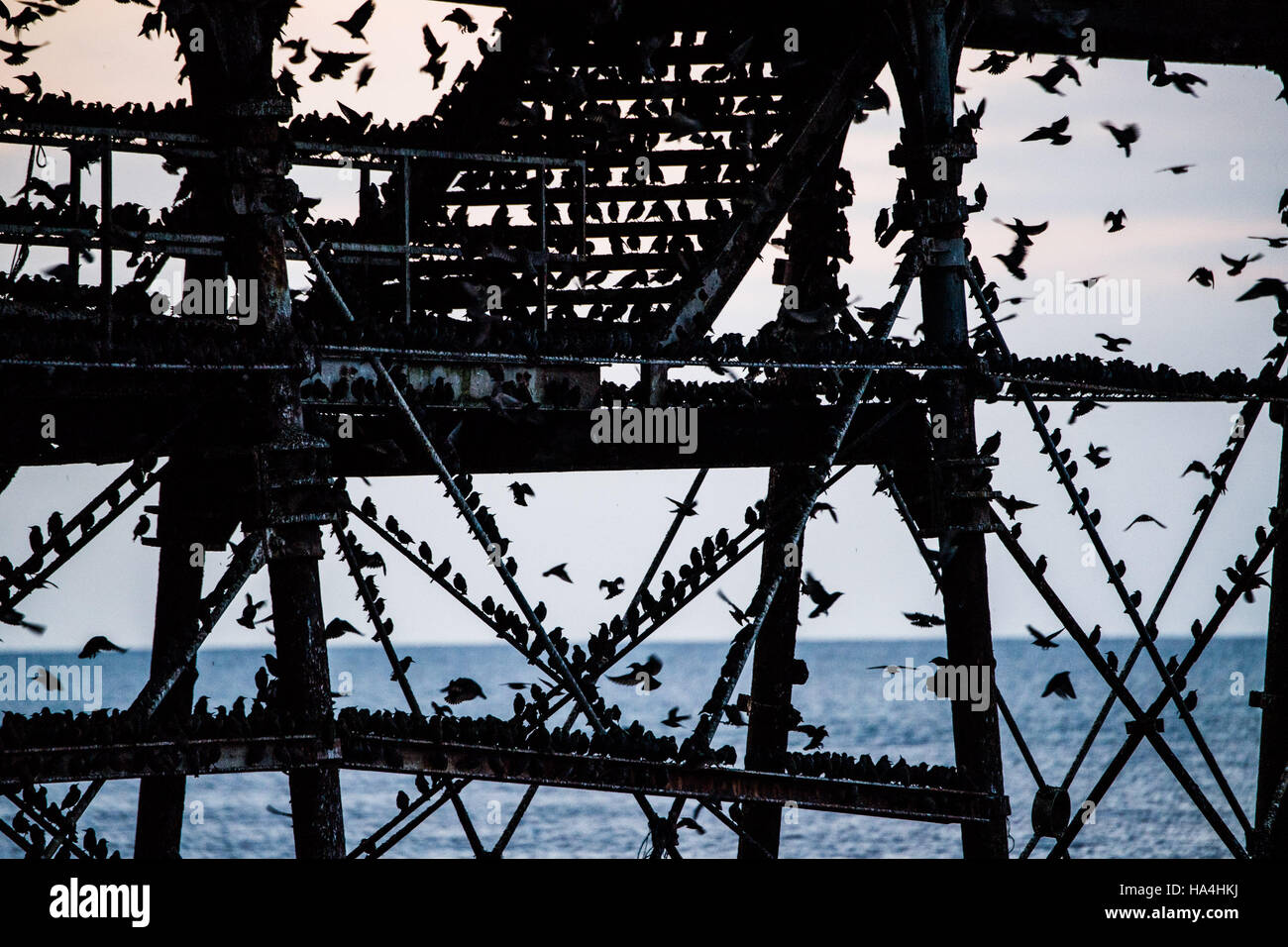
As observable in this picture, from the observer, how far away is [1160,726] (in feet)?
34.7

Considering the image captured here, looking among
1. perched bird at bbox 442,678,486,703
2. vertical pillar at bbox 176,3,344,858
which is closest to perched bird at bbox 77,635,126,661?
perched bird at bbox 442,678,486,703

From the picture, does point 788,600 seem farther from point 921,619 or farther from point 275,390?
point 275,390

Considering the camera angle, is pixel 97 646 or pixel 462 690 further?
pixel 97 646

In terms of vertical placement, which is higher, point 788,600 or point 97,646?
point 788,600

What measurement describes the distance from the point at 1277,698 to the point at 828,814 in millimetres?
46203

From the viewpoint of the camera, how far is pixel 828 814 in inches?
2255

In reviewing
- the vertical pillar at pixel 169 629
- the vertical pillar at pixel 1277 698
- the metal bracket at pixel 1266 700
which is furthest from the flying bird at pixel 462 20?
the metal bracket at pixel 1266 700

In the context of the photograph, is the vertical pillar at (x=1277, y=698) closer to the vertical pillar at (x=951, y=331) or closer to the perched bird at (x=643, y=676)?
the vertical pillar at (x=951, y=331)

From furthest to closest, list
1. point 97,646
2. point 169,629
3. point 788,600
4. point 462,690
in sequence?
1. point 788,600
2. point 97,646
3. point 169,629
4. point 462,690

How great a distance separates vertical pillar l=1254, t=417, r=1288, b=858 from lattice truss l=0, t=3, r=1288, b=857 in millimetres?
391

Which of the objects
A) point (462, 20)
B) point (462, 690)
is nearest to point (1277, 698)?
point (462, 690)

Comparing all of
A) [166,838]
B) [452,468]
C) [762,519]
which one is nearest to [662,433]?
[762,519]
